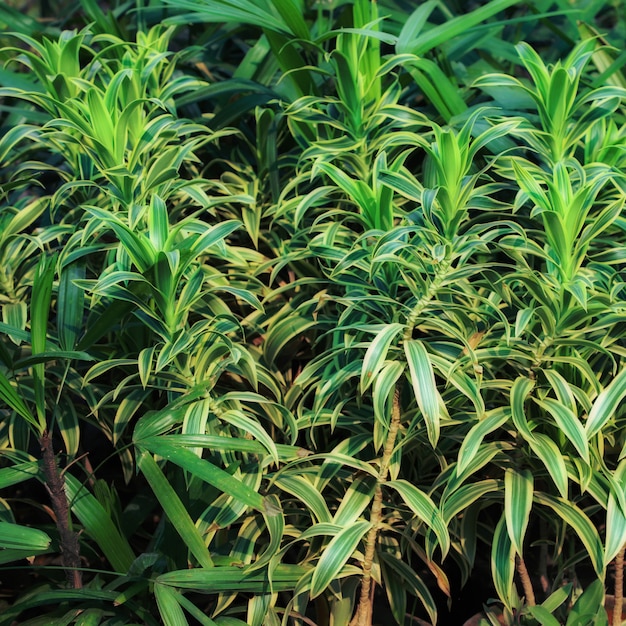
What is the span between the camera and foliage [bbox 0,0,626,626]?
122cm

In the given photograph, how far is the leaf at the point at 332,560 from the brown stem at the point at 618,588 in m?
0.45

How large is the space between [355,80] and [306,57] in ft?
1.69

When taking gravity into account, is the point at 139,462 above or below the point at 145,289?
below

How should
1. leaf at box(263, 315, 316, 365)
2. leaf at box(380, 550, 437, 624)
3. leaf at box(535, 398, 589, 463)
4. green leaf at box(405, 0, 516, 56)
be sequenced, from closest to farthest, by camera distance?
leaf at box(535, 398, 589, 463) → leaf at box(380, 550, 437, 624) → leaf at box(263, 315, 316, 365) → green leaf at box(405, 0, 516, 56)

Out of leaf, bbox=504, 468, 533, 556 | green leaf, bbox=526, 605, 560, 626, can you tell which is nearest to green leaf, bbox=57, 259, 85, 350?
leaf, bbox=504, 468, 533, 556

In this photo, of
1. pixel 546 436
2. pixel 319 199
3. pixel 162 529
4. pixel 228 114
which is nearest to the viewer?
pixel 546 436

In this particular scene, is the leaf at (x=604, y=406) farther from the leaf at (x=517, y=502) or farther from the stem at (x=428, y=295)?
the stem at (x=428, y=295)

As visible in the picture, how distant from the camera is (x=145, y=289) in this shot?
126 centimetres

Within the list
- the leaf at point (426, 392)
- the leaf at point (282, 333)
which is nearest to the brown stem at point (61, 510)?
the leaf at point (282, 333)

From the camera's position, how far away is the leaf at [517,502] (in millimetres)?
1200

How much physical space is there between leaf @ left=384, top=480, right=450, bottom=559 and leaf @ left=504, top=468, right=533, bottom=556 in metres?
0.10

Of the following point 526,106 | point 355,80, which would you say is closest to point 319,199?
point 355,80

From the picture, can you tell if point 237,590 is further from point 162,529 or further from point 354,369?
point 354,369

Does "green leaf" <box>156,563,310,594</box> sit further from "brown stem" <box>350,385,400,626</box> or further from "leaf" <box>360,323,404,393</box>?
"leaf" <box>360,323,404,393</box>
